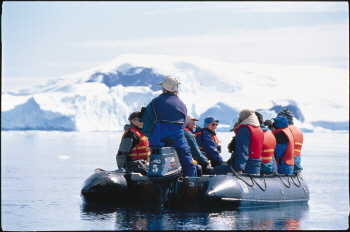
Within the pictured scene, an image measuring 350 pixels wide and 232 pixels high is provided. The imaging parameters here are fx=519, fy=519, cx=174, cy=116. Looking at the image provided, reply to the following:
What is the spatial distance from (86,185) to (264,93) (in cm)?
5125

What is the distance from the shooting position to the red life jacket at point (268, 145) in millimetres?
6949

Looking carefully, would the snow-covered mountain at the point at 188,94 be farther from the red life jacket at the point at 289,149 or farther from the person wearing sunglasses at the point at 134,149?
the person wearing sunglasses at the point at 134,149

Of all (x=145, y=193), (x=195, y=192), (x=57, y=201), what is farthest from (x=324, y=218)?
(x=57, y=201)

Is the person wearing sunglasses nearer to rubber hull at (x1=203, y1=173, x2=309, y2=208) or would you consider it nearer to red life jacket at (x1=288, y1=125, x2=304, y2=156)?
rubber hull at (x1=203, y1=173, x2=309, y2=208)

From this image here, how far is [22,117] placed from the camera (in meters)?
41.8

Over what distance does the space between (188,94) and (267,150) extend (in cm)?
4305

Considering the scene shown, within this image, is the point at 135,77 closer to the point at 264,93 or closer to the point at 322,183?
the point at 264,93

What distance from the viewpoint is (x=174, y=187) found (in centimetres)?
635

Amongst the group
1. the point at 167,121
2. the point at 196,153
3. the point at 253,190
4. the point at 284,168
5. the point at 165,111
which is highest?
the point at 165,111

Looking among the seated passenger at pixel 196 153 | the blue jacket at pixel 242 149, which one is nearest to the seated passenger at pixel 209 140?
the seated passenger at pixel 196 153

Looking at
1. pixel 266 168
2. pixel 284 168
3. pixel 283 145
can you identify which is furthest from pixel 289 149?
pixel 266 168

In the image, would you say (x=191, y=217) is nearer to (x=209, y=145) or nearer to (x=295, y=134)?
(x=209, y=145)

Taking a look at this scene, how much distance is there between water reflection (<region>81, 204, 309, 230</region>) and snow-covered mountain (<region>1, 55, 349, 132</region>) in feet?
108

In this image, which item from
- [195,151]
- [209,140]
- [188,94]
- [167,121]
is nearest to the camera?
[167,121]
